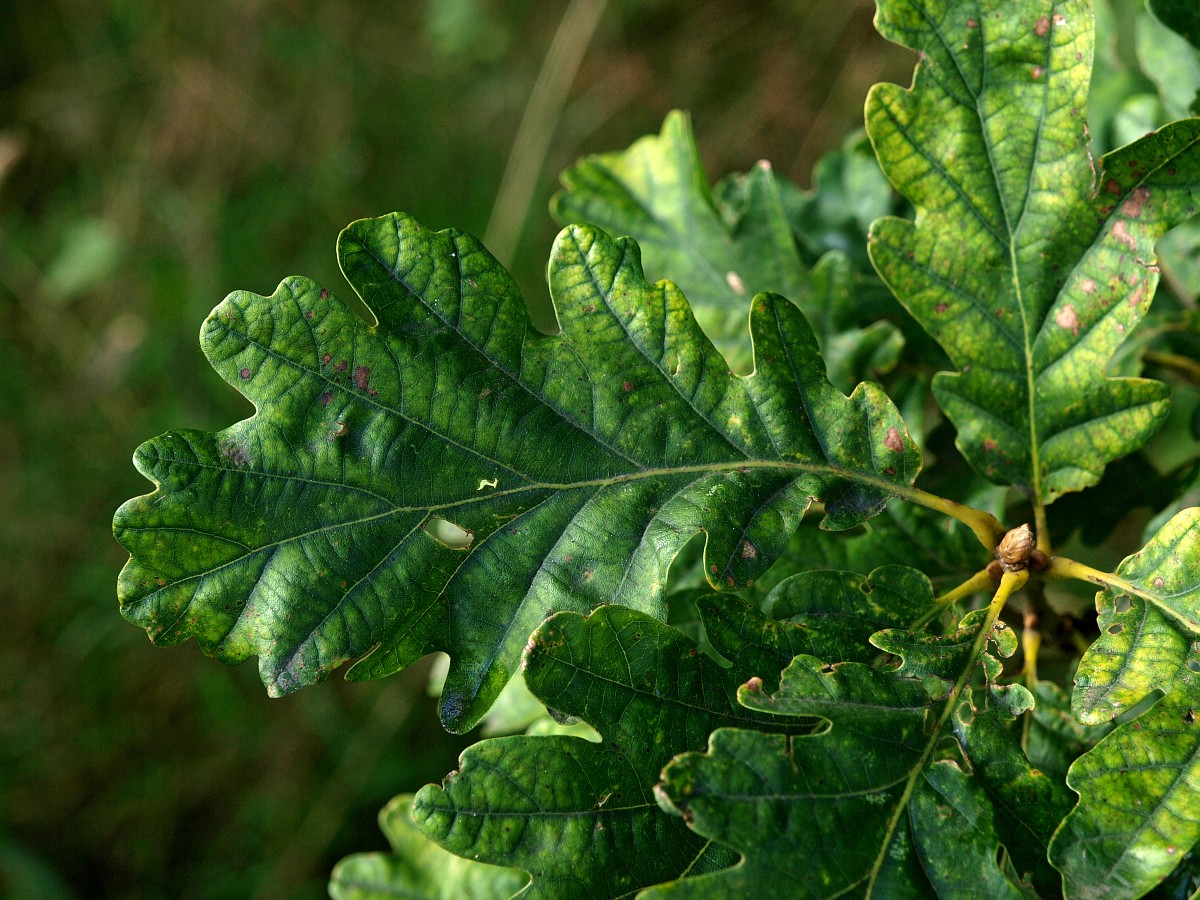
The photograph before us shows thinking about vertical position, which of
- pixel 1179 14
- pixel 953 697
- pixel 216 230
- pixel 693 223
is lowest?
pixel 953 697

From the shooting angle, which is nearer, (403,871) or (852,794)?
(852,794)

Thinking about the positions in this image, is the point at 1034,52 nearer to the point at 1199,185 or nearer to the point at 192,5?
the point at 1199,185

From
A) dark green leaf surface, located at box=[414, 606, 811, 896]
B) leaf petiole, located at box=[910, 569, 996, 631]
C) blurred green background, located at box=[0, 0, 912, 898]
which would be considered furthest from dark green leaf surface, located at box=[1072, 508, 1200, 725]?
blurred green background, located at box=[0, 0, 912, 898]

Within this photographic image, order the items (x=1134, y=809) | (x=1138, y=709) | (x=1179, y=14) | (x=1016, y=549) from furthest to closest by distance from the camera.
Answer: (x=1138, y=709) → (x=1179, y=14) → (x=1016, y=549) → (x=1134, y=809)

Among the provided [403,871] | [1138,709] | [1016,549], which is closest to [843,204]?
[1016,549]

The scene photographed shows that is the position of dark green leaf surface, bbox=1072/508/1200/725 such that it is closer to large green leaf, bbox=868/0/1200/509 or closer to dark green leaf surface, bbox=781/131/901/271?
large green leaf, bbox=868/0/1200/509

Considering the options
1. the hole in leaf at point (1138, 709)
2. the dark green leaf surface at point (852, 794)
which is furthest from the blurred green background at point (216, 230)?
the dark green leaf surface at point (852, 794)

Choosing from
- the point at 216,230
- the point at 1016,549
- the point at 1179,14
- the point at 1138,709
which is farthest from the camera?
the point at 216,230

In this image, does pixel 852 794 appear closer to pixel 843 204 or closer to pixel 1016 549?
pixel 1016 549
